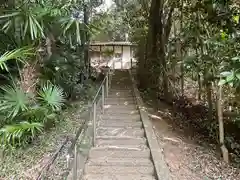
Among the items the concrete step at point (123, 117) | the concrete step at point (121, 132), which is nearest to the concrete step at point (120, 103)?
the concrete step at point (123, 117)

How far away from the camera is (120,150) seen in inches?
240

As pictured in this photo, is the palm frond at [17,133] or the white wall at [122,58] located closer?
the palm frond at [17,133]

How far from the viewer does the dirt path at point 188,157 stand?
5543 millimetres

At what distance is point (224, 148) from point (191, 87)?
7.60 meters

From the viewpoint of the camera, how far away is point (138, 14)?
16.8 metres

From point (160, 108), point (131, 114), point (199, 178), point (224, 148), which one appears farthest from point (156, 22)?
point (199, 178)

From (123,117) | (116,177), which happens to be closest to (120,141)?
(116,177)

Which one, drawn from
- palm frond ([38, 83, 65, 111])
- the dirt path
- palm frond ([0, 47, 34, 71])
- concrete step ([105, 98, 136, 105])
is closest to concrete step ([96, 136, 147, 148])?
the dirt path

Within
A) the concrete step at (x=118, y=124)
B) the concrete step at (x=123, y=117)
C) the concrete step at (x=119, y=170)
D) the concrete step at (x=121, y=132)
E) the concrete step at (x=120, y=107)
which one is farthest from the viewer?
the concrete step at (x=120, y=107)

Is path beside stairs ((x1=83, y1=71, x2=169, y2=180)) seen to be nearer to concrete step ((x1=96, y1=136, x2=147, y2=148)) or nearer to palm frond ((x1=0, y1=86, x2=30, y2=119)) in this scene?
concrete step ((x1=96, y1=136, x2=147, y2=148))

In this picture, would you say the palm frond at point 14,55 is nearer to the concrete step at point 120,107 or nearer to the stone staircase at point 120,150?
the stone staircase at point 120,150

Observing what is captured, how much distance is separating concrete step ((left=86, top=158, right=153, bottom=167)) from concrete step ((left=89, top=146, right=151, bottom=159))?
135 mm

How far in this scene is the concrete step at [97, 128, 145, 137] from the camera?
23.1ft

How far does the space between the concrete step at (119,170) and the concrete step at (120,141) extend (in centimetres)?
99
